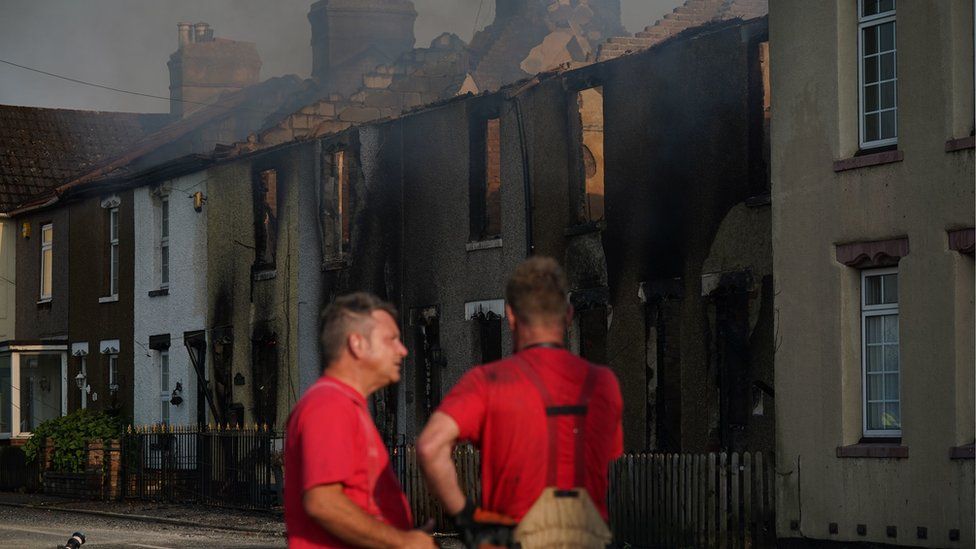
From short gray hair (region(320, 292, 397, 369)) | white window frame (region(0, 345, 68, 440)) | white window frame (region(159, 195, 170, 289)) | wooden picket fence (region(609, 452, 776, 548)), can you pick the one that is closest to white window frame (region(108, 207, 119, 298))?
white window frame (region(159, 195, 170, 289))

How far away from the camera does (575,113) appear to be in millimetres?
21844

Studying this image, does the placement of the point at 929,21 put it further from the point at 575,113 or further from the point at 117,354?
the point at 117,354

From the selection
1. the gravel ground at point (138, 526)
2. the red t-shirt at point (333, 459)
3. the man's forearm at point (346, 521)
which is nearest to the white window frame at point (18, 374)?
the gravel ground at point (138, 526)

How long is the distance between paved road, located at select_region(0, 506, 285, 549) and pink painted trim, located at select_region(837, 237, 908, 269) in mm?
7431

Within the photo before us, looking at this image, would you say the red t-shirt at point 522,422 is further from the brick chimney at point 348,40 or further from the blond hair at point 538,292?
the brick chimney at point 348,40

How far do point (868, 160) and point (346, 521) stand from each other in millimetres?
11436

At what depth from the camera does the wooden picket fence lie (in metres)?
16.6

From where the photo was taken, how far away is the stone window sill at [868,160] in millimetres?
15391

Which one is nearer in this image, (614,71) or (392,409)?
(614,71)

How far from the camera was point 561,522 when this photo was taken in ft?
18.1

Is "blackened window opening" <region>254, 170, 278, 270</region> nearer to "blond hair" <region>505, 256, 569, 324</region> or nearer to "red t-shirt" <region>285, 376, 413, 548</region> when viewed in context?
"blond hair" <region>505, 256, 569, 324</region>

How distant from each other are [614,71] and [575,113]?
41.5 inches

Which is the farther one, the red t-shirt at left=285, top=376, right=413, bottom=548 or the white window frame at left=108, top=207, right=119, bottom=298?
the white window frame at left=108, top=207, right=119, bottom=298

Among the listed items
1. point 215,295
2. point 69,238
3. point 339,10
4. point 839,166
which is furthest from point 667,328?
point 339,10
